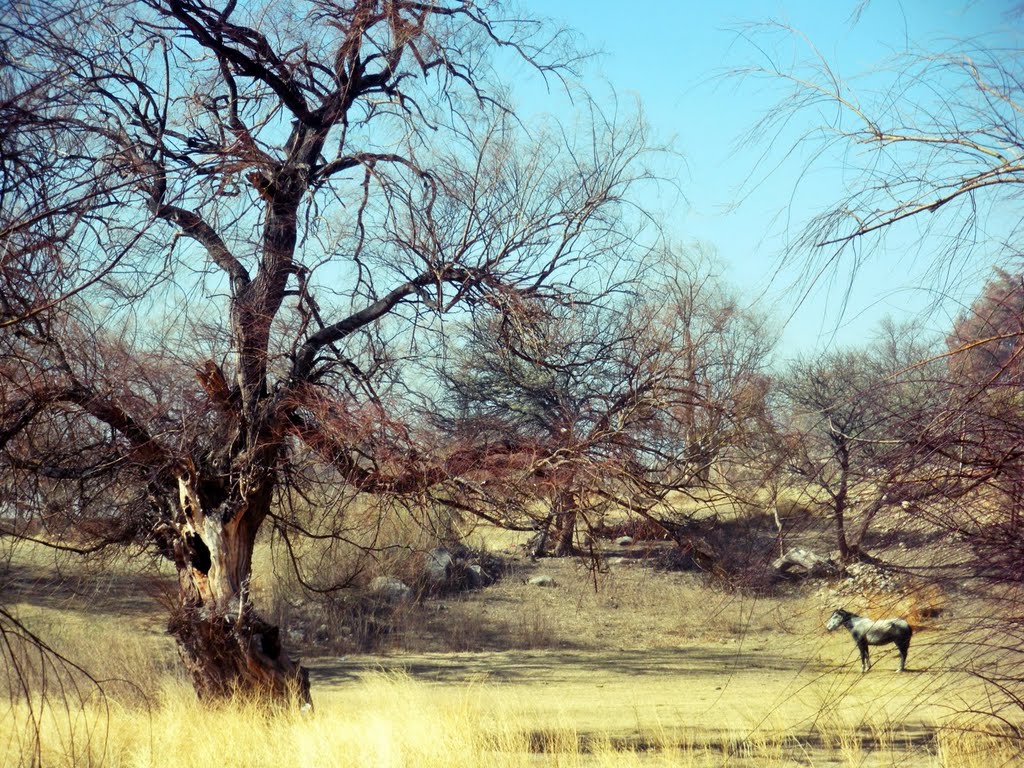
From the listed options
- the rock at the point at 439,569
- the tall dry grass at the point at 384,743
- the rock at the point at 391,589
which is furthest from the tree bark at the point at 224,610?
the rock at the point at 439,569

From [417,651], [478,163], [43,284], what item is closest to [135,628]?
[417,651]

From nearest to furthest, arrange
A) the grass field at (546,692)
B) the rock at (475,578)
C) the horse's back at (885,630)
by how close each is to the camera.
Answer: the grass field at (546,692) → the horse's back at (885,630) → the rock at (475,578)

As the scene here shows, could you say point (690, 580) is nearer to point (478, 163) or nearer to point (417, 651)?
point (417, 651)

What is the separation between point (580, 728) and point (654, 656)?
34.9 feet

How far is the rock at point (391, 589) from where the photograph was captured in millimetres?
24098

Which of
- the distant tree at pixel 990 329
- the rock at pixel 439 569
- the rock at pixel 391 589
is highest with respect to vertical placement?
the distant tree at pixel 990 329

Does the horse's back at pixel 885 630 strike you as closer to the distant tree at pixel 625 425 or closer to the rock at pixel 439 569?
the distant tree at pixel 625 425

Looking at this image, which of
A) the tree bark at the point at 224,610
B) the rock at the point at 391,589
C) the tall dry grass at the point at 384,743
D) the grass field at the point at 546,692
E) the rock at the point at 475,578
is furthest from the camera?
the rock at the point at 475,578

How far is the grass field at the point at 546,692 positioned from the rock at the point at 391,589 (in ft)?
1.61

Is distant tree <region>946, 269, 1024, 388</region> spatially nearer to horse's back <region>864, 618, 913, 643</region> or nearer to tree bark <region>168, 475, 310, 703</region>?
tree bark <region>168, 475, 310, 703</region>

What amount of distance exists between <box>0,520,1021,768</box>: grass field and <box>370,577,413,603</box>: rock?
1.61ft

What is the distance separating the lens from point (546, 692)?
16.0 m

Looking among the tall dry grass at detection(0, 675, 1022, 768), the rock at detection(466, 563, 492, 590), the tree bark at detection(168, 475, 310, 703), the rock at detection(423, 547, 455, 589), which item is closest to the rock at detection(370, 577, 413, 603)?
the rock at detection(423, 547, 455, 589)

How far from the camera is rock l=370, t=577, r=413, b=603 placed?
24098mm
